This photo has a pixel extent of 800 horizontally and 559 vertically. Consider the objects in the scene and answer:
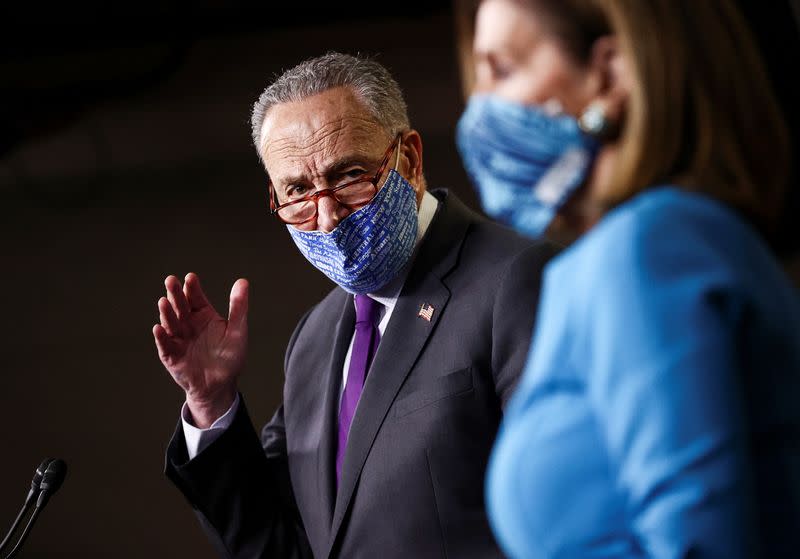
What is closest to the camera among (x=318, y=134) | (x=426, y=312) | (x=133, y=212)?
(x=426, y=312)

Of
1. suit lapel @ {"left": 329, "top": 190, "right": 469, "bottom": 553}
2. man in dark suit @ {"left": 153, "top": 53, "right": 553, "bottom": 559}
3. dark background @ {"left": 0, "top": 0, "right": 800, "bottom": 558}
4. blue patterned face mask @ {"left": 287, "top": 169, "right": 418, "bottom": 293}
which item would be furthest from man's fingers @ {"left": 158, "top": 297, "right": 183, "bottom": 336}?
dark background @ {"left": 0, "top": 0, "right": 800, "bottom": 558}

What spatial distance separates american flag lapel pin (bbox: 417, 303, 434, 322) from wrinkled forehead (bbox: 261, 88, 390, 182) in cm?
32

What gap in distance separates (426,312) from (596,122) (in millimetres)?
907

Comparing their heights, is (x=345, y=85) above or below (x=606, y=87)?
below

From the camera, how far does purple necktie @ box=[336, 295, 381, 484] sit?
5.98 feet

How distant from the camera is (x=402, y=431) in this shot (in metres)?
1.68

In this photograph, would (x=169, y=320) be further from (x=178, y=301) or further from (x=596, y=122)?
(x=596, y=122)

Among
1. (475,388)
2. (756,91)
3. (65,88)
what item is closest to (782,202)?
(756,91)

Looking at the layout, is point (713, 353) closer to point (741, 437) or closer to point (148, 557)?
A: point (741, 437)

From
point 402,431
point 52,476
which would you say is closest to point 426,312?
point 402,431

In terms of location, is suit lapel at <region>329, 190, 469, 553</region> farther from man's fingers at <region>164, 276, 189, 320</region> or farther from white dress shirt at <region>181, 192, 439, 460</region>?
man's fingers at <region>164, 276, 189, 320</region>

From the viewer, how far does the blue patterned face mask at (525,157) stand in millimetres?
946

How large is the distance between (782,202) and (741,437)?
23 centimetres

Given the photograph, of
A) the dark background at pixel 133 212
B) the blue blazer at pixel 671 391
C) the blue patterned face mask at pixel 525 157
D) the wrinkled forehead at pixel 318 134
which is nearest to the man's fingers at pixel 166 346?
the wrinkled forehead at pixel 318 134
